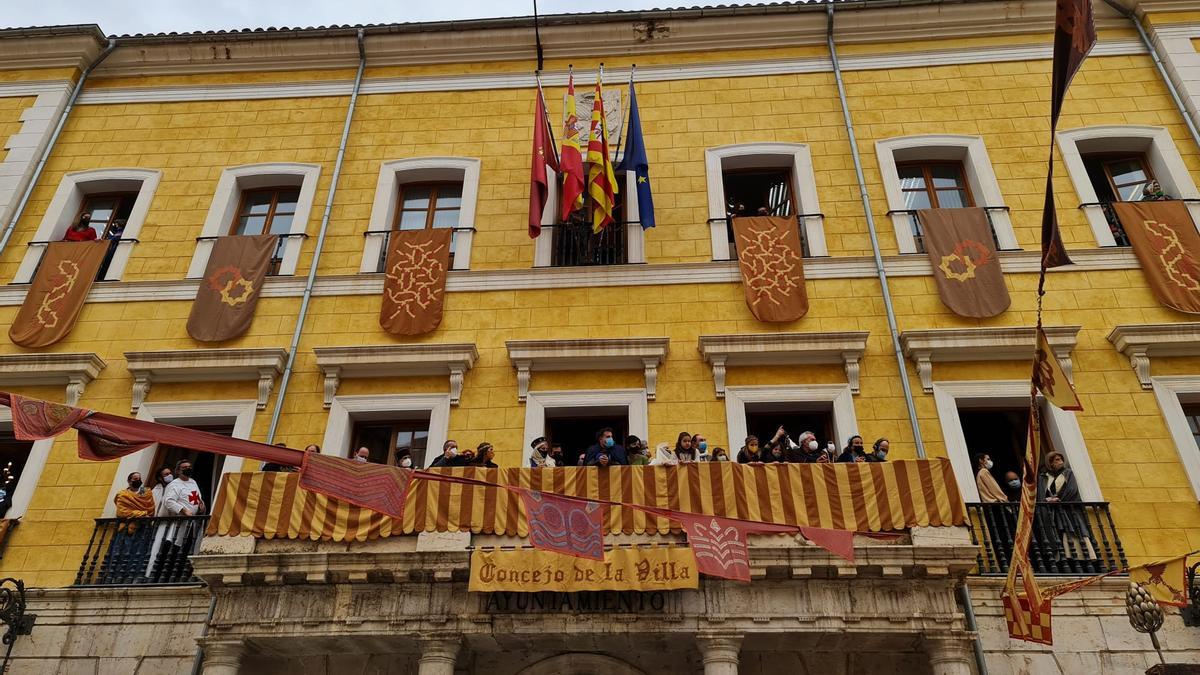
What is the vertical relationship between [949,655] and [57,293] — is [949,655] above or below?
below

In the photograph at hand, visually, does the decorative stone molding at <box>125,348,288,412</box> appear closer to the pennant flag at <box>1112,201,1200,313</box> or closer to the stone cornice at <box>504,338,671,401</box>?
the stone cornice at <box>504,338,671,401</box>

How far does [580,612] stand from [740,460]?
2625 millimetres

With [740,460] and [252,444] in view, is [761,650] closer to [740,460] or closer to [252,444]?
[740,460]

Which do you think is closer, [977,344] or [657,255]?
[977,344]

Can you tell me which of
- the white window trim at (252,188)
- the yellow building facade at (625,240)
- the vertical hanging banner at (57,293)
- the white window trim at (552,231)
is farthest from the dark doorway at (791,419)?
the vertical hanging banner at (57,293)

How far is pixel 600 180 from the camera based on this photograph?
12.9 m

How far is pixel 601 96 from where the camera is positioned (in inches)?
559

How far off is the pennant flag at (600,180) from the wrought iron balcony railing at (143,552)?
6791 millimetres

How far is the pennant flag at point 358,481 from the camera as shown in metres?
8.27

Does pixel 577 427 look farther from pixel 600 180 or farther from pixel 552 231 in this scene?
pixel 600 180

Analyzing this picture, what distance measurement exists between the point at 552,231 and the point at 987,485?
7.25 meters

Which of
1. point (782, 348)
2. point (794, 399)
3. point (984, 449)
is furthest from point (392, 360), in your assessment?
point (984, 449)

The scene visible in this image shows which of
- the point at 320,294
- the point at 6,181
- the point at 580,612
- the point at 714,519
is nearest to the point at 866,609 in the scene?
the point at 714,519

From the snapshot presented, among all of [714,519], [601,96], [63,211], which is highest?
[601,96]
